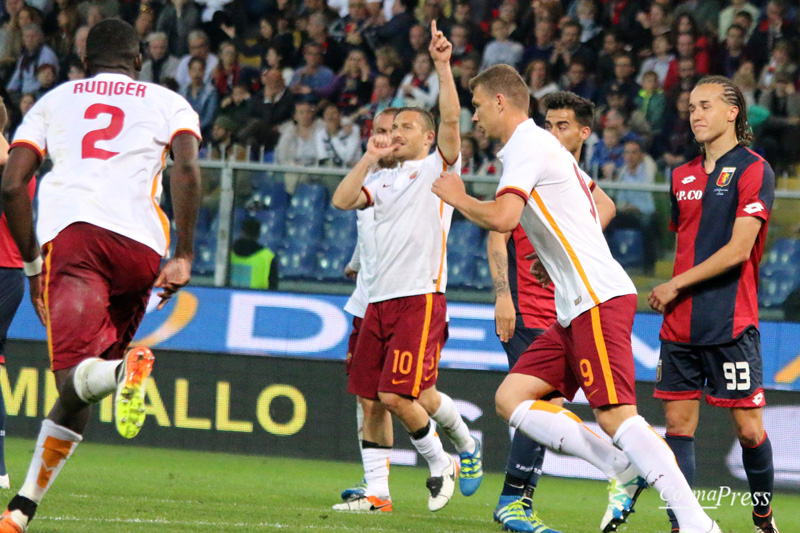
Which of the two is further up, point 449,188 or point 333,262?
point 449,188

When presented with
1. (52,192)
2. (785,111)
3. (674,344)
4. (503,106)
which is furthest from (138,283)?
(785,111)

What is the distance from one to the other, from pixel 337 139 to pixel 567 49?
291 centimetres

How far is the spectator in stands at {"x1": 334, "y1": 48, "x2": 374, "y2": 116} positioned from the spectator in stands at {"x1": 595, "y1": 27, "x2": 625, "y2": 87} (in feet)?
8.62

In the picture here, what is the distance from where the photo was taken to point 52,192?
4375 mm

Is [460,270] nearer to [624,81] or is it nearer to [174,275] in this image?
[624,81]

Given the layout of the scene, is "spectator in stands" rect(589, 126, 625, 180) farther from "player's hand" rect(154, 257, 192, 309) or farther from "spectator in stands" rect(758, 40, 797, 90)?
"player's hand" rect(154, 257, 192, 309)

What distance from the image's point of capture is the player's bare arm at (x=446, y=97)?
5504mm

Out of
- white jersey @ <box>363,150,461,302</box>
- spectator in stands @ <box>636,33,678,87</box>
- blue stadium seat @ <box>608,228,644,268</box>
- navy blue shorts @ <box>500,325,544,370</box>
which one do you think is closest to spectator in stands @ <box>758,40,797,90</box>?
spectator in stands @ <box>636,33,678,87</box>

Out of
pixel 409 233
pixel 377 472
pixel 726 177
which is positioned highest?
pixel 726 177

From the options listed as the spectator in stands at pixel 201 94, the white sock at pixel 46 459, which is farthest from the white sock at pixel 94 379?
the spectator in stands at pixel 201 94

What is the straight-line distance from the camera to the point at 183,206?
435 centimetres

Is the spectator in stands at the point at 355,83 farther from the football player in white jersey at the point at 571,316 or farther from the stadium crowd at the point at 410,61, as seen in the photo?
the football player in white jersey at the point at 571,316

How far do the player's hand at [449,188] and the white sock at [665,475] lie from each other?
127 centimetres

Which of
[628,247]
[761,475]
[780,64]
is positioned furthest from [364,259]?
[780,64]
